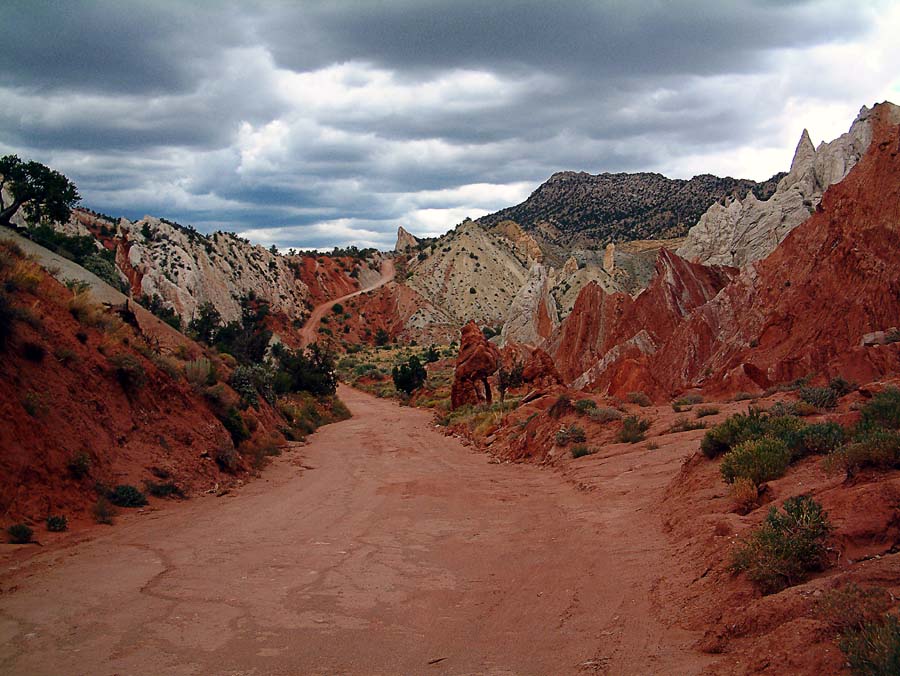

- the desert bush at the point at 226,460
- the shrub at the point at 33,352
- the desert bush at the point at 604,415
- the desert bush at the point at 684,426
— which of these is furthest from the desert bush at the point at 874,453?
the shrub at the point at 33,352

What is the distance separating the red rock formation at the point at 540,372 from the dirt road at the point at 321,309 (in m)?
46.5

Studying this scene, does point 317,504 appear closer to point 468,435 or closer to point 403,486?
point 403,486

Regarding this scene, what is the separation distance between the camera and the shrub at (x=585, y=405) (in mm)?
19755

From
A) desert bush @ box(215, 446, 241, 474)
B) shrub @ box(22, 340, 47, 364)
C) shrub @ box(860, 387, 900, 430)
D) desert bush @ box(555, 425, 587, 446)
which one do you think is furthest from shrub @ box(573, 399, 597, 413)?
shrub @ box(22, 340, 47, 364)

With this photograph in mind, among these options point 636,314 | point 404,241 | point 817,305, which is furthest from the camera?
point 404,241

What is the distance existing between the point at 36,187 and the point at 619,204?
103 m

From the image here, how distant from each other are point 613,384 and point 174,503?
1840cm

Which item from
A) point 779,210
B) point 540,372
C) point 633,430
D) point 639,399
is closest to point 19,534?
point 633,430

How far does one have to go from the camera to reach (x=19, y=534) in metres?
9.59

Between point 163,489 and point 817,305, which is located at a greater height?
point 817,305

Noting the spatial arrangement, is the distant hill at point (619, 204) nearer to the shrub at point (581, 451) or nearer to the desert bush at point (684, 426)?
the desert bush at point (684, 426)

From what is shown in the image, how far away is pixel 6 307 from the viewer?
42.0ft

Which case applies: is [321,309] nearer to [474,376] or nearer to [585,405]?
[474,376]

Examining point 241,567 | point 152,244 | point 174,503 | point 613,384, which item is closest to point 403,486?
point 174,503
